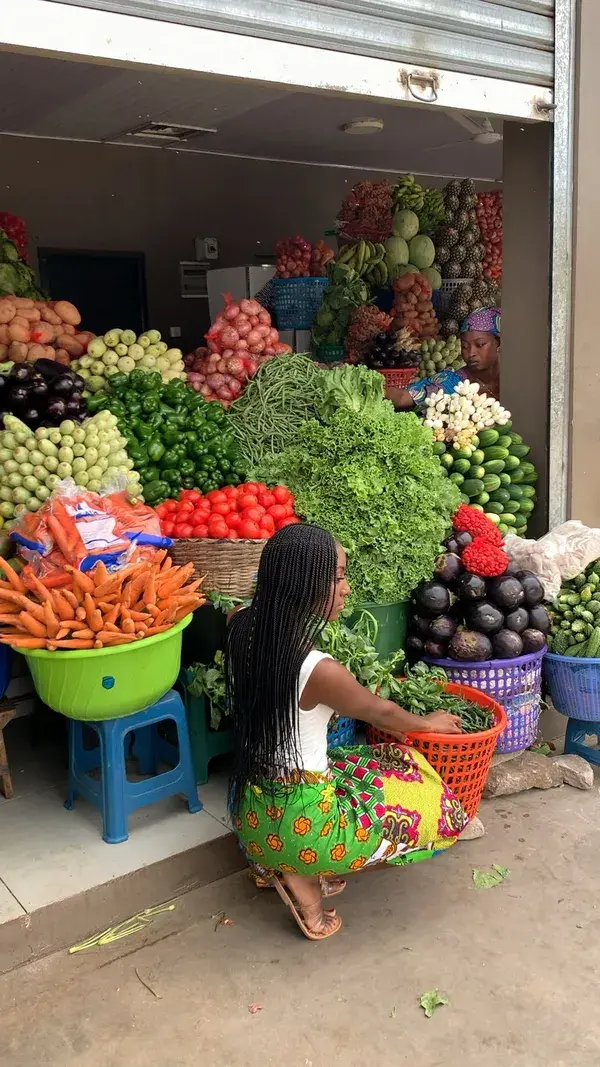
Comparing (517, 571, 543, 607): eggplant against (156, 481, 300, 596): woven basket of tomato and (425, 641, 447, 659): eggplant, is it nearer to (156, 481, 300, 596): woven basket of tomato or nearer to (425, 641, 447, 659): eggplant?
(425, 641, 447, 659): eggplant

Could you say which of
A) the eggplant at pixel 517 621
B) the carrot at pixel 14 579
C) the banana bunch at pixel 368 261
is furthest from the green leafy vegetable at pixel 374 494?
the banana bunch at pixel 368 261

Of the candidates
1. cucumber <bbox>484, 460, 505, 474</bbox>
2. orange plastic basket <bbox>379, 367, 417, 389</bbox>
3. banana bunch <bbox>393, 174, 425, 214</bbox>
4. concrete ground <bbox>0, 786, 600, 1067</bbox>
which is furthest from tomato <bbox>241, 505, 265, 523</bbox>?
banana bunch <bbox>393, 174, 425, 214</bbox>

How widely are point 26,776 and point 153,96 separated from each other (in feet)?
16.0

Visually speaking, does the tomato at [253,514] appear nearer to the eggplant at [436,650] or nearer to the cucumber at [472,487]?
the eggplant at [436,650]

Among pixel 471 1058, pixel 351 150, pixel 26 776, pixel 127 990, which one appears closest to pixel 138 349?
pixel 26 776

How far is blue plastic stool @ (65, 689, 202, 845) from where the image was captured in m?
3.45

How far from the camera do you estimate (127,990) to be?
2.97 metres

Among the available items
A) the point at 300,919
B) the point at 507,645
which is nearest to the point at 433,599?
the point at 507,645

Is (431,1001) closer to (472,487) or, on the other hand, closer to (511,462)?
(472,487)

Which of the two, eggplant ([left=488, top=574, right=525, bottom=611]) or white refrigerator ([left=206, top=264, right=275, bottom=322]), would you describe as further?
white refrigerator ([left=206, top=264, right=275, bottom=322])

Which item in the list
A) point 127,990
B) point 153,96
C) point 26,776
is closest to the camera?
point 127,990

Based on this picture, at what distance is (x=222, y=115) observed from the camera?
727 centimetres

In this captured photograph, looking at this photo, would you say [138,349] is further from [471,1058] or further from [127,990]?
[471,1058]

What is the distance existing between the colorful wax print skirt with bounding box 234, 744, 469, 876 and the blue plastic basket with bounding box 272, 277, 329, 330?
189 inches
